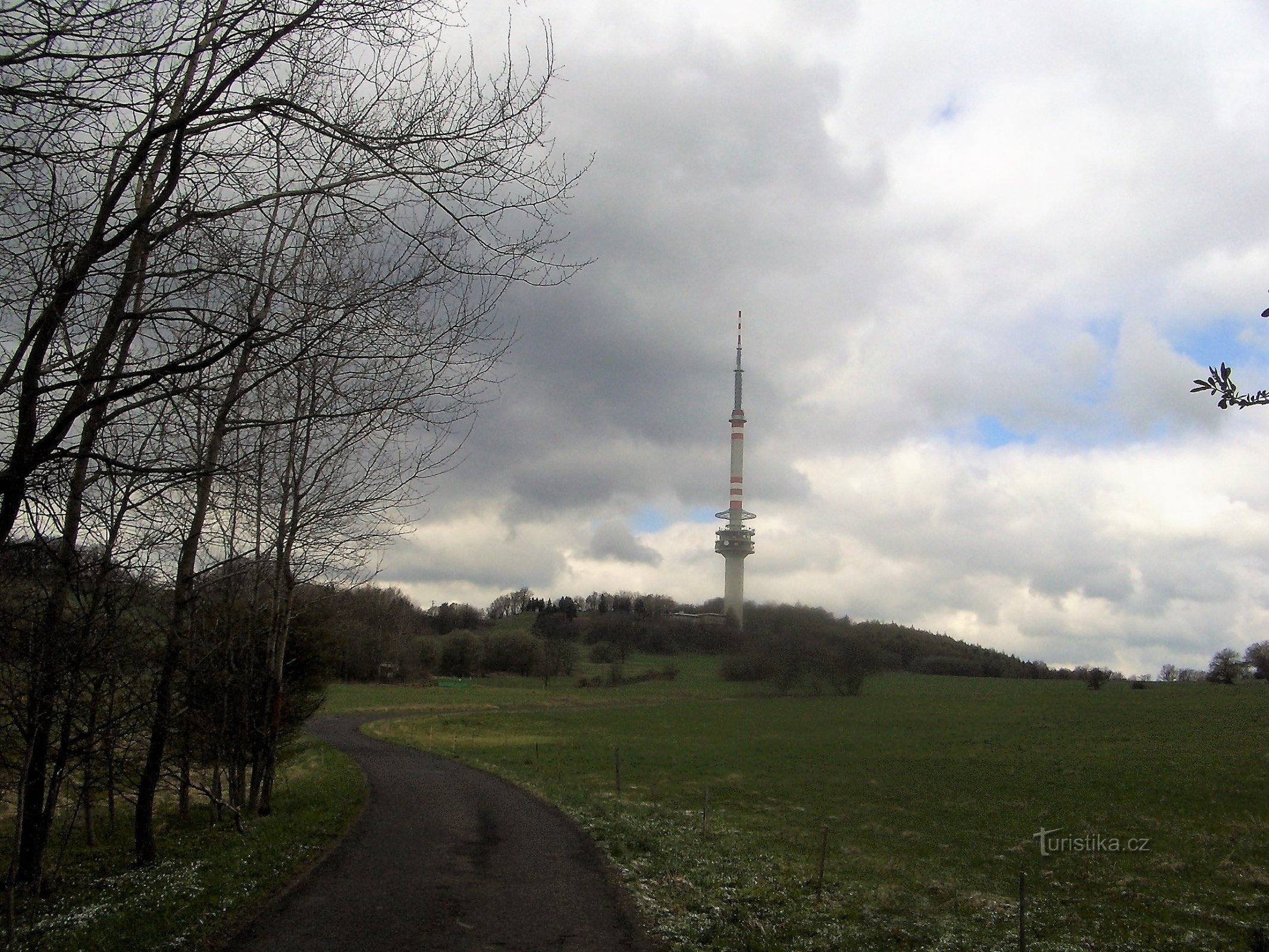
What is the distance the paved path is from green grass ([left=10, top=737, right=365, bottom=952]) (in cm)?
46

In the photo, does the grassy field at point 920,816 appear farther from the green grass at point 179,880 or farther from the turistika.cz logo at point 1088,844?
the green grass at point 179,880

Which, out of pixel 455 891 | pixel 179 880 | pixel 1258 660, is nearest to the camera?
pixel 179 880

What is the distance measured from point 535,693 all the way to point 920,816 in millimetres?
65869

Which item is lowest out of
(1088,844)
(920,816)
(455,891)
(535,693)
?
(535,693)

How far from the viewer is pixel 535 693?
88.1 meters

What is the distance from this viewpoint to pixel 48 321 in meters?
5.70

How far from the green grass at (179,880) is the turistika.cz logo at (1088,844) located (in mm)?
16450

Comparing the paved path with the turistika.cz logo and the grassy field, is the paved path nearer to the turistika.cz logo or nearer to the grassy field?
the grassy field

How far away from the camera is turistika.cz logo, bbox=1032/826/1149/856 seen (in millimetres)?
21234

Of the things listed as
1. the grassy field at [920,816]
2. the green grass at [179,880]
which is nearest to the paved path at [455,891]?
the green grass at [179,880]

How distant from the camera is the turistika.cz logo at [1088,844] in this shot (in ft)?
69.7

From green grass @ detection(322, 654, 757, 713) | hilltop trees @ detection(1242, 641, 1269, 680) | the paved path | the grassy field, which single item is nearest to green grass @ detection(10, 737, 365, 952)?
the paved path

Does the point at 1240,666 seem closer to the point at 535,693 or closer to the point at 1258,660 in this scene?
the point at 1258,660

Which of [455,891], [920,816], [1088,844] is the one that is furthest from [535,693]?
[455,891]
